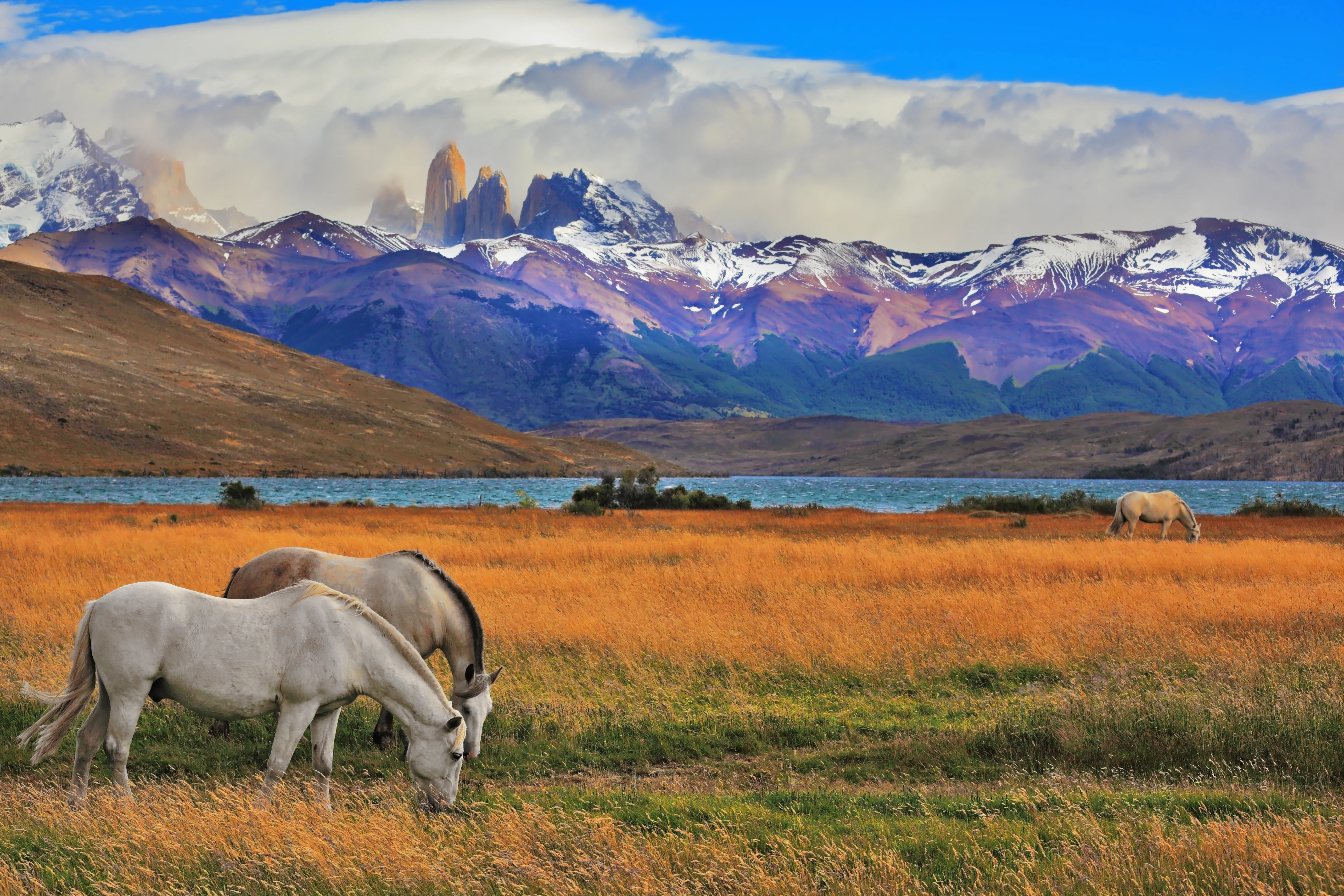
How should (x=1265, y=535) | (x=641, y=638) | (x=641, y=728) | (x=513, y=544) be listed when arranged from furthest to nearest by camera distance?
(x=1265, y=535) → (x=513, y=544) → (x=641, y=638) → (x=641, y=728)

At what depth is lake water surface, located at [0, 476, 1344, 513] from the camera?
75.0 meters

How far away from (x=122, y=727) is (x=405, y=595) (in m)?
3.25

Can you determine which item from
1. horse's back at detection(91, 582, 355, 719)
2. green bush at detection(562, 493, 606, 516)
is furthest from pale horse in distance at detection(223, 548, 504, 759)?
green bush at detection(562, 493, 606, 516)

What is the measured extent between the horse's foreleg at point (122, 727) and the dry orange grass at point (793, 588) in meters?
5.37

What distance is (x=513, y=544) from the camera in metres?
30.2

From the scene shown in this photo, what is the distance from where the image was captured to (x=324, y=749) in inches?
310

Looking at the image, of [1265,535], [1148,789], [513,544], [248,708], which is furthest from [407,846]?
[1265,535]

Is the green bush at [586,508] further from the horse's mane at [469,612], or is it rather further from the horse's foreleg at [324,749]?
the horse's foreleg at [324,749]

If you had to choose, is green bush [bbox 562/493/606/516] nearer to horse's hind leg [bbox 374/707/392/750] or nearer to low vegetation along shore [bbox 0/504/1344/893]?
low vegetation along shore [bbox 0/504/1344/893]

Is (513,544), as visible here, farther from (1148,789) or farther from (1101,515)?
(1101,515)

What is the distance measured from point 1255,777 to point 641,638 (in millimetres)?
8688

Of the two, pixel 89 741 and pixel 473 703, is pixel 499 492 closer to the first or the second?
pixel 473 703

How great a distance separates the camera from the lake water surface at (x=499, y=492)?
246 feet

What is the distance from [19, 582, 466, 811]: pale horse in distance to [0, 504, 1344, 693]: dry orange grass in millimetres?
5421
